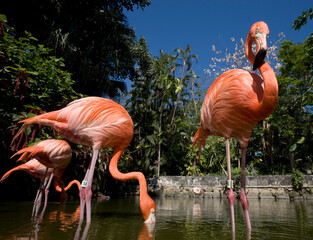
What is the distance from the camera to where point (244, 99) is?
265 centimetres

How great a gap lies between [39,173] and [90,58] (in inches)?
323

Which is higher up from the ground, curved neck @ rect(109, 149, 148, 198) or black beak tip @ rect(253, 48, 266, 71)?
black beak tip @ rect(253, 48, 266, 71)

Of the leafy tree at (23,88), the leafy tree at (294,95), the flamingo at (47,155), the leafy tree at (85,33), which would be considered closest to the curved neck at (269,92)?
the flamingo at (47,155)

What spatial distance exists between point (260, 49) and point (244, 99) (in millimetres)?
539

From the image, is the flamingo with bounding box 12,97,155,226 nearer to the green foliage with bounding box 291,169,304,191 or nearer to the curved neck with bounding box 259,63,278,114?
the curved neck with bounding box 259,63,278,114

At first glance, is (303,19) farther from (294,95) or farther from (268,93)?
(294,95)

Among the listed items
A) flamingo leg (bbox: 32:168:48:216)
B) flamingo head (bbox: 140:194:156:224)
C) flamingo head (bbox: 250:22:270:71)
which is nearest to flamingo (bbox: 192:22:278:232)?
flamingo head (bbox: 250:22:270:71)

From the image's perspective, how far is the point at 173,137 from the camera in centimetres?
1455

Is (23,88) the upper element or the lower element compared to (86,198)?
upper

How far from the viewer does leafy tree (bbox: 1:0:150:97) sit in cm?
989

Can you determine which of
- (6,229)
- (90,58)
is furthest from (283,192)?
(90,58)

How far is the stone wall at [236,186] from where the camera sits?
372 inches

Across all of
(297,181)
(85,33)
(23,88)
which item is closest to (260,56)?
(23,88)

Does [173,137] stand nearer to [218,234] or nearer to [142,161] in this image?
[142,161]
